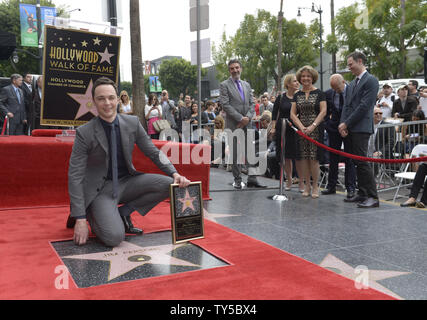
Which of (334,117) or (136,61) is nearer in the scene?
(334,117)

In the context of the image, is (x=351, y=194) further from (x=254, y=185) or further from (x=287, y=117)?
(x=254, y=185)

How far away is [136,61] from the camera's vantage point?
339 inches

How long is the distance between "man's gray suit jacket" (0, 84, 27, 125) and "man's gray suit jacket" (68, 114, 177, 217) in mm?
7128

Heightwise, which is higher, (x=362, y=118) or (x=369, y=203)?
(x=362, y=118)

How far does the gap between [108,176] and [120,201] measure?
275mm

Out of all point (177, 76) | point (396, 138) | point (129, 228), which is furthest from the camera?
point (177, 76)

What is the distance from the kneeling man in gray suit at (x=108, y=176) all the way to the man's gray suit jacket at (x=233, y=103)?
312 centimetres

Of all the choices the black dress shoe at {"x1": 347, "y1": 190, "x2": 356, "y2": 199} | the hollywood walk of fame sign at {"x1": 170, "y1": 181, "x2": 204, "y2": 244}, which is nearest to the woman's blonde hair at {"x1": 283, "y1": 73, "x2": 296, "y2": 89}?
the black dress shoe at {"x1": 347, "y1": 190, "x2": 356, "y2": 199}

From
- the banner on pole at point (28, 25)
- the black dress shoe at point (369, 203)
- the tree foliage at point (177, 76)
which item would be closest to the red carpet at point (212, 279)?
the black dress shoe at point (369, 203)

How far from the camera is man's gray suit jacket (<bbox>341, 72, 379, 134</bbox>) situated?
19.5 ft

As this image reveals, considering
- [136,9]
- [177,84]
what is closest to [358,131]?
[136,9]

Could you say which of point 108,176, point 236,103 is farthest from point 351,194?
point 108,176

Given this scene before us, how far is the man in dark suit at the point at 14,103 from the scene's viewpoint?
10.2 metres

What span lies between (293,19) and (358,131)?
3657 cm
